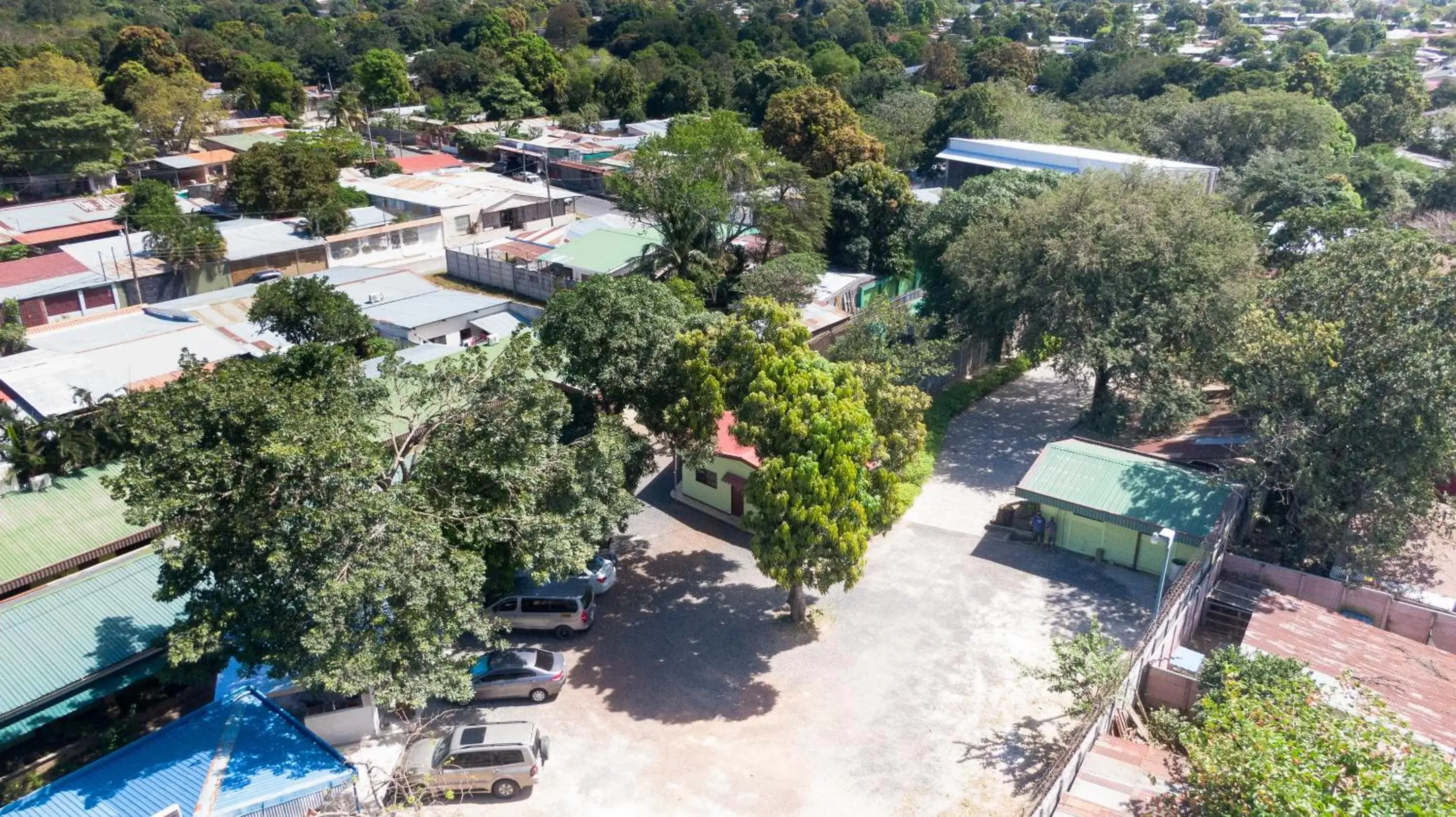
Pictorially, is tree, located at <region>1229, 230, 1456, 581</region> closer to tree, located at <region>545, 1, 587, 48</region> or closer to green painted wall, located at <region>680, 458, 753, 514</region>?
green painted wall, located at <region>680, 458, 753, 514</region>

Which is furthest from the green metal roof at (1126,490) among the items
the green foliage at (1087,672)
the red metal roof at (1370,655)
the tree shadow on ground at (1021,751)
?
the tree shadow on ground at (1021,751)

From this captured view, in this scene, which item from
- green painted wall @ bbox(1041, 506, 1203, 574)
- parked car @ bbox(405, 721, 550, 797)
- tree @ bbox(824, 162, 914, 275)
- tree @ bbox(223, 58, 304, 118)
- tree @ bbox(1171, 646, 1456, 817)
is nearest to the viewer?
tree @ bbox(1171, 646, 1456, 817)

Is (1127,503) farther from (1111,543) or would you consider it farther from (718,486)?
(718,486)

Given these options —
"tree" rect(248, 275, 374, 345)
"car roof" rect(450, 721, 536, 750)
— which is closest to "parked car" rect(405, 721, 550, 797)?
"car roof" rect(450, 721, 536, 750)

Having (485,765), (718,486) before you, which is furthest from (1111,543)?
(485,765)

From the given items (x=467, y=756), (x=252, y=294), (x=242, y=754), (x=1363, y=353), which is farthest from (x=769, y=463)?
(x=252, y=294)

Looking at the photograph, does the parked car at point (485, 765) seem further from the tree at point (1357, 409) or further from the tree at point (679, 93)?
the tree at point (679, 93)
